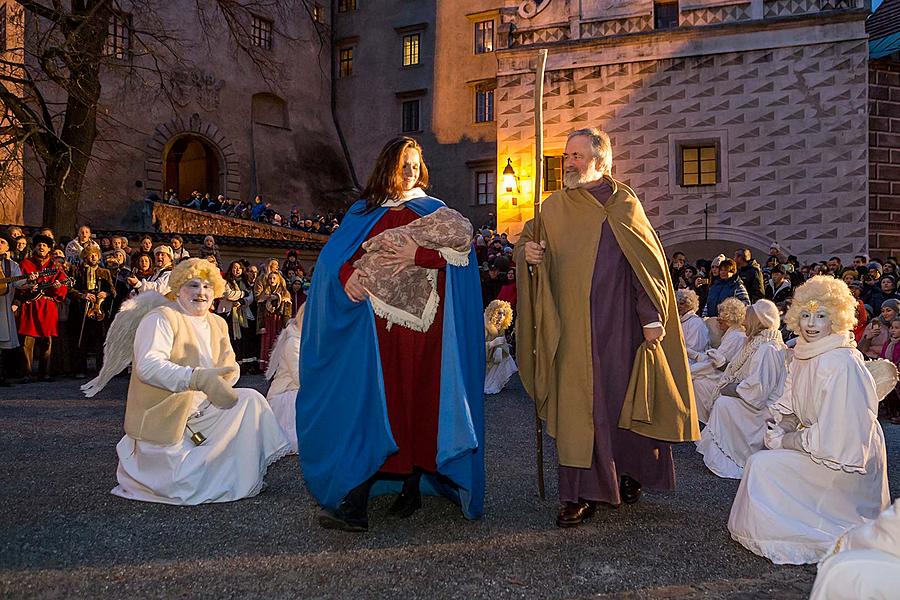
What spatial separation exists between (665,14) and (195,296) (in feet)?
Answer: 54.0

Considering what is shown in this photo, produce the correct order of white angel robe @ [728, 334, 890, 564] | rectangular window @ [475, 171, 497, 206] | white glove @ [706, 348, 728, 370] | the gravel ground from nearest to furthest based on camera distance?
the gravel ground
white angel robe @ [728, 334, 890, 564]
white glove @ [706, 348, 728, 370]
rectangular window @ [475, 171, 497, 206]

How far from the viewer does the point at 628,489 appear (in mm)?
4539

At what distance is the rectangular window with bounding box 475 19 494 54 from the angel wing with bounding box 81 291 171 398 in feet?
83.7

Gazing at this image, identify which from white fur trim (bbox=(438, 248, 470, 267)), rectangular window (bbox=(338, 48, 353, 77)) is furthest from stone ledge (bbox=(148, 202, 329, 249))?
white fur trim (bbox=(438, 248, 470, 267))

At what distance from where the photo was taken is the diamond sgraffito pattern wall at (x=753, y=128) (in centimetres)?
1708

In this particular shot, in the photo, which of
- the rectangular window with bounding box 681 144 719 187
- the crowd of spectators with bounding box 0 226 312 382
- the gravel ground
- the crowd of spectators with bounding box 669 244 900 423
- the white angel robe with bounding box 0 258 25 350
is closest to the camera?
the gravel ground

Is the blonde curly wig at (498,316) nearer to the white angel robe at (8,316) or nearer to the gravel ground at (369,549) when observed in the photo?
the gravel ground at (369,549)

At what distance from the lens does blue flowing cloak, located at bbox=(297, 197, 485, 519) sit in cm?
398

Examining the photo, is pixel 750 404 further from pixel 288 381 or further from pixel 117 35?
pixel 117 35

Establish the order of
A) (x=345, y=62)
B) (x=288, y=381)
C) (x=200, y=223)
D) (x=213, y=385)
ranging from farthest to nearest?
(x=345, y=62) → (x=200, y=223) → (x=288, y=381) → (x=213, y=385)

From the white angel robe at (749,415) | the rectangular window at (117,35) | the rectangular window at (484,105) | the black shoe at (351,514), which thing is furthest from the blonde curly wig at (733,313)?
the rectangular window at (484,105)

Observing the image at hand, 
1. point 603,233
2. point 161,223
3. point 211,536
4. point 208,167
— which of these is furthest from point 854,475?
point 208,167

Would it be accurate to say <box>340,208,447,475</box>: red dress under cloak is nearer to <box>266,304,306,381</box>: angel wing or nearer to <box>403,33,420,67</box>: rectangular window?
<box>266,304,306,381</box>: angel wing

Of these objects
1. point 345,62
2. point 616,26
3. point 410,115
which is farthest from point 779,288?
point 345,62
